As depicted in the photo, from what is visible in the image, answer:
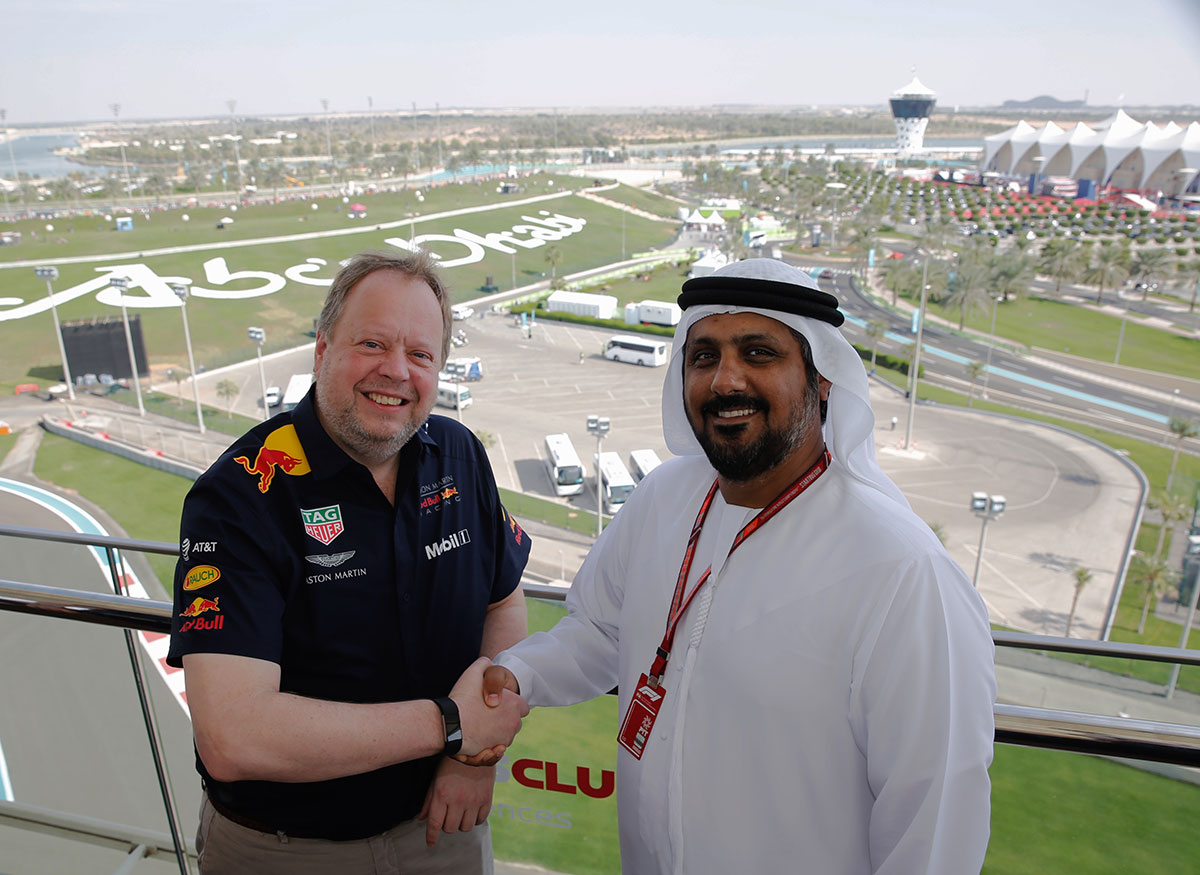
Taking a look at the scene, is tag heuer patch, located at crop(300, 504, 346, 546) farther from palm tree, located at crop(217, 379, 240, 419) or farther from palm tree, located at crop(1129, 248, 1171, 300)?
palm tree, located at crop(1129, 248, 1171, 300)

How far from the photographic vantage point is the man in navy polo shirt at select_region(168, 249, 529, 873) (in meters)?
1.04

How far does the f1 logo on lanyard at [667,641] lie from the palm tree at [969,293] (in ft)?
110

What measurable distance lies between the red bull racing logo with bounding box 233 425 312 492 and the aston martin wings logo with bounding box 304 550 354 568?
0.11m

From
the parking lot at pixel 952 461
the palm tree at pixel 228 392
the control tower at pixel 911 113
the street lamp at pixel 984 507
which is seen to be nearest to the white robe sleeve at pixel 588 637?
the parking lot at pixel 952 461

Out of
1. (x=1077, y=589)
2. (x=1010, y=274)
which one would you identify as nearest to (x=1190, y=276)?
(x=1010, y=274)

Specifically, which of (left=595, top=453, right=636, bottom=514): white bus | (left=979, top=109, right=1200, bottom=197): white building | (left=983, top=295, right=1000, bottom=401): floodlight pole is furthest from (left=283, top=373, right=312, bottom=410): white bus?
(left=979, top=109, right=1200, bottom=197): white building

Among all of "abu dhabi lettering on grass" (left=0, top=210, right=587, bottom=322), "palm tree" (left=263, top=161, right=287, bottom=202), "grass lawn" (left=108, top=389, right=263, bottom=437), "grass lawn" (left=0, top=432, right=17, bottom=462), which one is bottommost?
"grass lawn" (left=0, top=432, right=17, bottom=462)

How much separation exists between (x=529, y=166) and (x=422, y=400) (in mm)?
77626

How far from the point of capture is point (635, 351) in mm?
25016

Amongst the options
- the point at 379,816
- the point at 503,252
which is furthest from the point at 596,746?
→ the point at 503,252

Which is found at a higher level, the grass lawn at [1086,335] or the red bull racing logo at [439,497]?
the red bull racing logo at [439,497]

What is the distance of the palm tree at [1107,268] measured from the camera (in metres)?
35.1

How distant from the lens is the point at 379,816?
1.22 metres

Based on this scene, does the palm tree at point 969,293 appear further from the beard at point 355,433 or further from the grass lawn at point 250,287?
the beard at point 355,433
